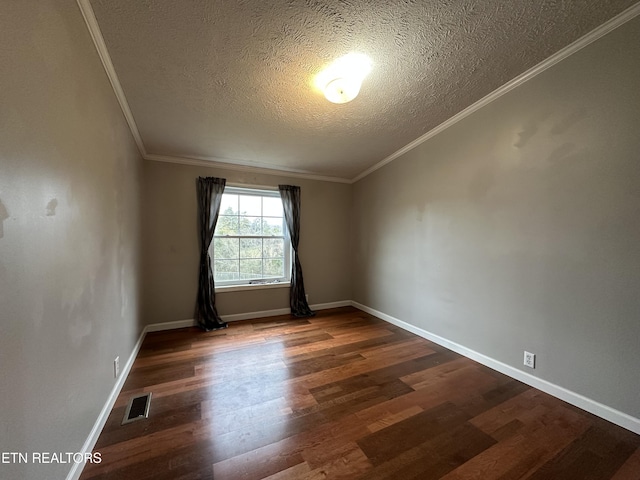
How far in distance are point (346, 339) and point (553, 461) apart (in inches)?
74.7

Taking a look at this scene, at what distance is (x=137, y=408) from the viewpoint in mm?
1750

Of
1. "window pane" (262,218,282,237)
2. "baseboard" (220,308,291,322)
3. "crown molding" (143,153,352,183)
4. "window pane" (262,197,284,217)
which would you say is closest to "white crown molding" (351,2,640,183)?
"crown molding" (143,153,352,183)

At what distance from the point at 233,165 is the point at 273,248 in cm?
141

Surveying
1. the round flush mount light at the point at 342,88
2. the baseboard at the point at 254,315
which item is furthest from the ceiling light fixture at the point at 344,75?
the baseboard at the point at 254,315

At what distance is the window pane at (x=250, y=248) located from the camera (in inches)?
149

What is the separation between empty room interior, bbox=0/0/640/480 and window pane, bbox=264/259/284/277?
1194 mm

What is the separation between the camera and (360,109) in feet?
7.82

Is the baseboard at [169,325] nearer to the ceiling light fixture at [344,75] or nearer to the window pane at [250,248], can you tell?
the window pane at [250,248]

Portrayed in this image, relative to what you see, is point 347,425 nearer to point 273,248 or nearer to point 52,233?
point 52,233

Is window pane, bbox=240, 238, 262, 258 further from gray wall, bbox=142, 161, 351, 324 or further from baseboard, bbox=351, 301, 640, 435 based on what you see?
baseboard, bbox=351, 301, 640, 435

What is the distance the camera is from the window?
144 inches

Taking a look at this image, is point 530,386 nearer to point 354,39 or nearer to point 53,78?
point 354,39

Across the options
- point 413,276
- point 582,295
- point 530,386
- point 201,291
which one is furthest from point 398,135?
point 201,291

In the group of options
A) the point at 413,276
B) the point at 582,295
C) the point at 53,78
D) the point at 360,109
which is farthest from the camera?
the point at 413,276
